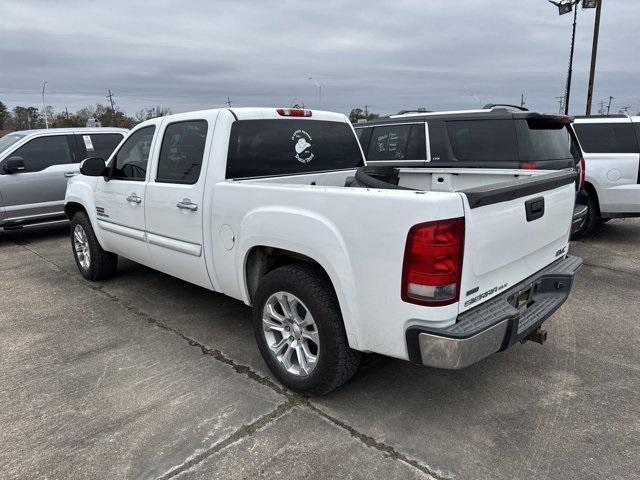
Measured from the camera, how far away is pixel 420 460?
2547 mm

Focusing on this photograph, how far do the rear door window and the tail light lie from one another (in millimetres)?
3832

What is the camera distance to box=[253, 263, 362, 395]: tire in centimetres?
284

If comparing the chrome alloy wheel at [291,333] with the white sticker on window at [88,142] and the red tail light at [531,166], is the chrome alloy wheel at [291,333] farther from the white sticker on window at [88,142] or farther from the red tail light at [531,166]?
the white sticker on window at [88,142]

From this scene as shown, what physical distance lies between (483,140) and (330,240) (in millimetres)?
4028

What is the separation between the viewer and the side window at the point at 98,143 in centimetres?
882

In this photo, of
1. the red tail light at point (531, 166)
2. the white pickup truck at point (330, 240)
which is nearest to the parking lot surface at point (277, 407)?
the white pickup truck at point (330, 240)

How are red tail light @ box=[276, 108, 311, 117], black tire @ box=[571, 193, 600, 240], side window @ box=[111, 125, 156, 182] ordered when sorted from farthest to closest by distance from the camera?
1. black tire @ box=[571, 193, 600, 240]
2. side window @ box=[111, 125, 156, 182]
3. red tail light @ box=[276, 108, 311, 117]

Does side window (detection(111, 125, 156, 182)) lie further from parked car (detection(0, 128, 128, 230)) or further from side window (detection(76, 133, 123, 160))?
side window (detection(76, 133, 123, 160))

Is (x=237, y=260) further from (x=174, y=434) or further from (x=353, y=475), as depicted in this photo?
(x=353, y=475)

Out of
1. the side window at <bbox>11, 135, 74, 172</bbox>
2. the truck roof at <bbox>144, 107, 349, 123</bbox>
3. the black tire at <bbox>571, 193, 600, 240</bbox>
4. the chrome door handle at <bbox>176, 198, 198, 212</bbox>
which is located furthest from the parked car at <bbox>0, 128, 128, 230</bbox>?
the black tire at <bbox>571, 193, 600, 240</bbox>

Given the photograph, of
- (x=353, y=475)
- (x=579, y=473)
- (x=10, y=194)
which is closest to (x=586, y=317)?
(x=579, y=473)

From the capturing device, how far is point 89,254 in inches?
222

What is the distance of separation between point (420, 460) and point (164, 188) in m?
2.87

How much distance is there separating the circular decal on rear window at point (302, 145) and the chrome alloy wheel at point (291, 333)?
1.39 m
